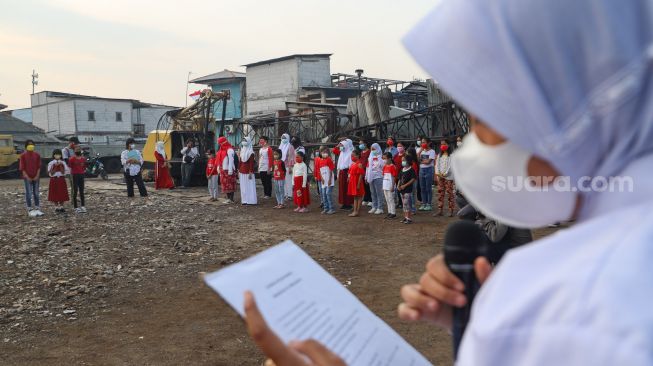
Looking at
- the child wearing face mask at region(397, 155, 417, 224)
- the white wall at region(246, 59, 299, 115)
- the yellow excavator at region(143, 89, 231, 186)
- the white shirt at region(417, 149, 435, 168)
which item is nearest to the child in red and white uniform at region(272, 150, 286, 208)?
the white shirt at region(417, 149, 435, 168)

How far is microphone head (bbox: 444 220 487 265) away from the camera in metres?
1.12

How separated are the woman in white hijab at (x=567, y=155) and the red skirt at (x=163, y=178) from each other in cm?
1671

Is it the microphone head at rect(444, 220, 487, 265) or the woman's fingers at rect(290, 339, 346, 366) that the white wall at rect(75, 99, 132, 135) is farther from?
the woman's fingers at rect(290, 339, 346, 366)

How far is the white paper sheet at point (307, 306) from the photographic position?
35.4 inches

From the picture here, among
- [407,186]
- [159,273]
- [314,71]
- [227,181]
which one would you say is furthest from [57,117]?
[159,273]

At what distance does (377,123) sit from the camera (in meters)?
17.5

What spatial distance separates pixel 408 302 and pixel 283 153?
39.3 feet

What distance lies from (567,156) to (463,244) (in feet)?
1.80

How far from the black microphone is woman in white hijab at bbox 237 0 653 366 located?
1.24 feet

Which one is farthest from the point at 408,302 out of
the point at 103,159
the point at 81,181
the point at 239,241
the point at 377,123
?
the point at 103,159

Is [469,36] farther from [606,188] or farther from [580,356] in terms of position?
[580,356]

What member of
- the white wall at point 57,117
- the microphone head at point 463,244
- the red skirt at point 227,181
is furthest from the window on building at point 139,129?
the microphone head at point 463,244

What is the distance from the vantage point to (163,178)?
1669 centimetres

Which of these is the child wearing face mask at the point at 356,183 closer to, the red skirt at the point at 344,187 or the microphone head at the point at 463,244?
the red skirt at the point at 344,187
